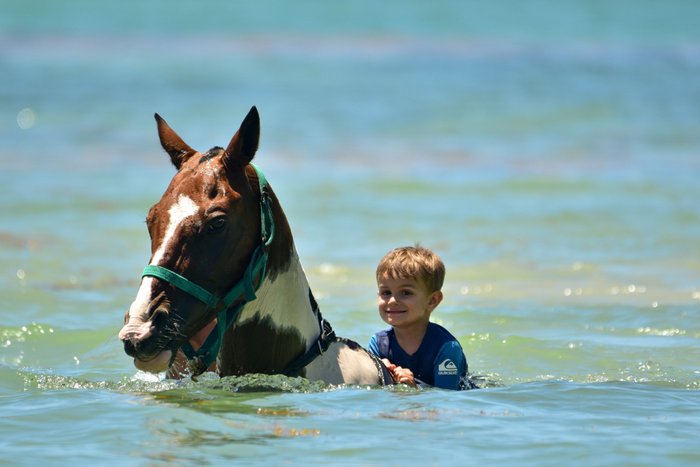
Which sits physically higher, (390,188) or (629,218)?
(390,188)

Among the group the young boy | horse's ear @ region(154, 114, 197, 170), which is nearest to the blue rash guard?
the young boy

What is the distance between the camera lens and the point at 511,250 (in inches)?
492

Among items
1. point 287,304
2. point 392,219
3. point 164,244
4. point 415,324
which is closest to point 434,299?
point 415,324

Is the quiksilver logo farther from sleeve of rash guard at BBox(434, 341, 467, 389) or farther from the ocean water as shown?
the ocean water

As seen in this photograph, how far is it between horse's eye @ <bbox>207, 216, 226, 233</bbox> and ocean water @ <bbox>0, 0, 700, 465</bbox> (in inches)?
29.1

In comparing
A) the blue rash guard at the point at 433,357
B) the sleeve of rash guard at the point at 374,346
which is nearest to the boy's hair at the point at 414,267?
the blue rash guard at the point at 433,357

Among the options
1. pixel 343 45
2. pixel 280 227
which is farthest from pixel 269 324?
pixel 343 45

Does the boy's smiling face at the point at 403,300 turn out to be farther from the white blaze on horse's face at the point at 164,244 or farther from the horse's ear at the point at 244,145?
the white blaze on horse's face at the point at 164,244

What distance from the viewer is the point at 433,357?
5.72 metres

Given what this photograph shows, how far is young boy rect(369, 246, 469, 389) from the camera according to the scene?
5.66m

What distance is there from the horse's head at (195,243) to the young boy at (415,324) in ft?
3.50

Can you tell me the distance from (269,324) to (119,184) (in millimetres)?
13077

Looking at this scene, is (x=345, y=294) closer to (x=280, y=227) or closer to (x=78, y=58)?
(x=280, y=227)

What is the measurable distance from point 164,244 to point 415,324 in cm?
160
